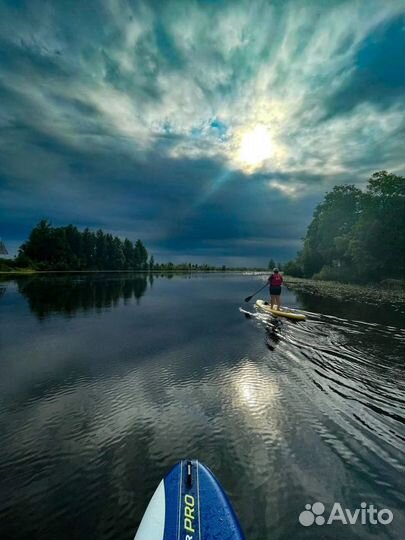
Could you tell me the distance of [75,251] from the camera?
390ft

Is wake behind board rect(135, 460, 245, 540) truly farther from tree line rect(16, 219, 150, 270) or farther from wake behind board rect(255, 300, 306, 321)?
tree line rect(16, 219, 150, 270)

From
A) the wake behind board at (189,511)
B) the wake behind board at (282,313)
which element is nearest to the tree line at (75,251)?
the wake behind board at (282,313)

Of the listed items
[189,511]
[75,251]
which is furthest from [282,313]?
[75,251]

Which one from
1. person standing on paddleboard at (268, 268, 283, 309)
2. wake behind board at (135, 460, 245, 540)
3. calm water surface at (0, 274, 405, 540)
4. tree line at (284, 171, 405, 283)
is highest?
tree line at (284, 171, 405, 283)

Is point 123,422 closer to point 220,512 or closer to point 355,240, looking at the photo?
point 220,512

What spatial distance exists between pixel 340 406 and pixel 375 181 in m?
50.7

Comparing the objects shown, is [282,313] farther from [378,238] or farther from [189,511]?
[378,238]

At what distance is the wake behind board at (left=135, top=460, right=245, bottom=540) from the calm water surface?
0.50 meters

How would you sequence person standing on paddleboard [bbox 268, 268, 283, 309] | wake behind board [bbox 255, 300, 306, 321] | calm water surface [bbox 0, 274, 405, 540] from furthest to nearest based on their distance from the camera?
person standing on paddleboard [bbox 268, 268, 283, 309] → wake behind board [bbox 255, 300, 306, 321] → calm water surface [bbox 0, 274, 405, 540]

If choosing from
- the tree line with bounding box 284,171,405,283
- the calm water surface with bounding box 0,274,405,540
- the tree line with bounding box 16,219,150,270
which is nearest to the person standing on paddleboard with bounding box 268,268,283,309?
the calm water surface with bounding box 0,274,405,540

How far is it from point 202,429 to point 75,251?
12788 centimetres

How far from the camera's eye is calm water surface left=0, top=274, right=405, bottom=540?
3820 mm

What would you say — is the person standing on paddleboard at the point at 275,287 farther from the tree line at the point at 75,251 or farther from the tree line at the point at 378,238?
the tree line at the point at 75,251

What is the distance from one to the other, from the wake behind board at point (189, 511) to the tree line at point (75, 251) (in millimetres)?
107251
